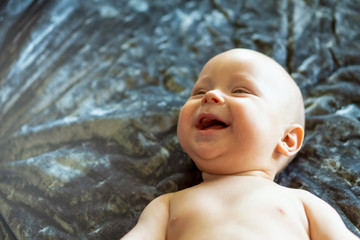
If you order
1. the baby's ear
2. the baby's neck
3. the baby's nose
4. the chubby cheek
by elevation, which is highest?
the baby's nose

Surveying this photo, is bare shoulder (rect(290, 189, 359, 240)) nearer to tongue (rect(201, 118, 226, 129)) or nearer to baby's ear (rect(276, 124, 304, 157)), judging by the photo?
baby's ear (rect(276, 124, 304, 157))

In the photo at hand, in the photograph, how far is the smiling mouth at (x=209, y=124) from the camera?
0.98 metres

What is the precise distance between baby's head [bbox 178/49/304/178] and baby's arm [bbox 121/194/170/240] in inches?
5.1

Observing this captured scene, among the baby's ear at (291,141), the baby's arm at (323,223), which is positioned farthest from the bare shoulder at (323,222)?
the baby's ear at (291,141)

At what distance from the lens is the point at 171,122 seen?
121 centimetres

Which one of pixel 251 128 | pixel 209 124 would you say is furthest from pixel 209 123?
pixel 251 128

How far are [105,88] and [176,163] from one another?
13.4 inches

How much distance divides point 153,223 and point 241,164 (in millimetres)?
233

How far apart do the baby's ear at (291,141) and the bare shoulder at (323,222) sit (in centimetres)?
13

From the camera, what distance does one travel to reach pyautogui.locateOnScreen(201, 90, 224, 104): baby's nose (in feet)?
3.14

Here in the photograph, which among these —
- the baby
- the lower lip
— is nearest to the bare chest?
the baby

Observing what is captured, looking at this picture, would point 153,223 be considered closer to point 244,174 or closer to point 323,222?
point 244,174

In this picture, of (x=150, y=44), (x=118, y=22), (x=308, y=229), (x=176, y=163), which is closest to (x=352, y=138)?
(x=308, y=229)

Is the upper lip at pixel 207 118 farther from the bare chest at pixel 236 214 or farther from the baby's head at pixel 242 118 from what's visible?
the bare chest at pixel 236 214
